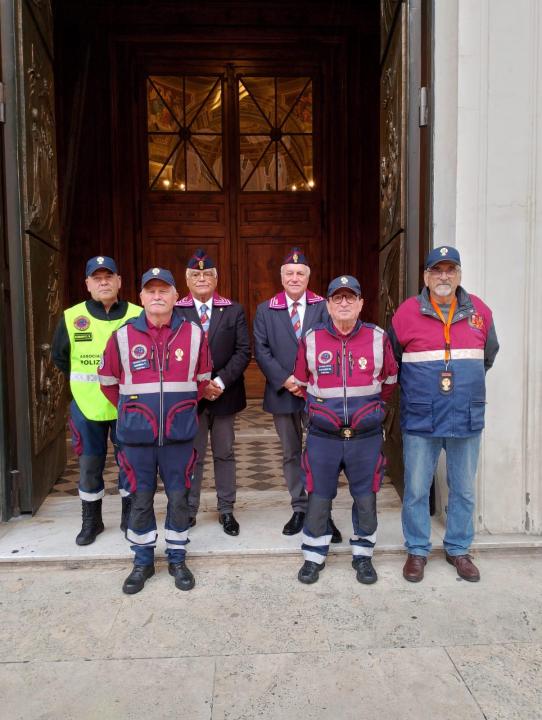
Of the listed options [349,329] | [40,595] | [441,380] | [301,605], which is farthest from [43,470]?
[441,380]

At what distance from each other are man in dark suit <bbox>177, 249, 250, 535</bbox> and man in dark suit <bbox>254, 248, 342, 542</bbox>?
168 mm

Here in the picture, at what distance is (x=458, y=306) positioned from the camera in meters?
2.97

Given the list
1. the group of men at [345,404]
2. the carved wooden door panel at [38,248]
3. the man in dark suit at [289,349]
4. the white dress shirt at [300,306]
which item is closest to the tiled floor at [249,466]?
the carved wooden door panel at [38,248]

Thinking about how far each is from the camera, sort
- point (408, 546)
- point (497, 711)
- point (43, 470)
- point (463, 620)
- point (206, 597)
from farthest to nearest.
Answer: point (43, 470), point (408, 546), point (206, 597), point (463, 620), point (497, 711)

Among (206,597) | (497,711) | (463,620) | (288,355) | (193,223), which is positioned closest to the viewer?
(497,711)

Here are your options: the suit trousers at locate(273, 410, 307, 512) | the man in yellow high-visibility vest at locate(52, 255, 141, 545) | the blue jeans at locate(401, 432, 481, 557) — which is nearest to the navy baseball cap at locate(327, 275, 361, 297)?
the blue jeans at locate(401, 432, 481, 557)

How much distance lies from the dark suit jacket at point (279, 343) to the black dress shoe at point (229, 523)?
706mm

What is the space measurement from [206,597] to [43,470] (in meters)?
1.87

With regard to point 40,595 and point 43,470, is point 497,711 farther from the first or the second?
point 43,470

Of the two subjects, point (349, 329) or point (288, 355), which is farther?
point (288, 355)

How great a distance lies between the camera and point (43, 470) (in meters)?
4.18

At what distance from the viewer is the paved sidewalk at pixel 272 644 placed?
6.88 feet

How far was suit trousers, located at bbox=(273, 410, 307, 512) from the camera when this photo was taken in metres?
3.54

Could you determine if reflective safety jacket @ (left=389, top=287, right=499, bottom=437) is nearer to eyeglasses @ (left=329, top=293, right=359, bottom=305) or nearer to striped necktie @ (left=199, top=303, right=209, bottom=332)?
eyeglasses @ (left=329, top=293, right=359, bottom=305)
